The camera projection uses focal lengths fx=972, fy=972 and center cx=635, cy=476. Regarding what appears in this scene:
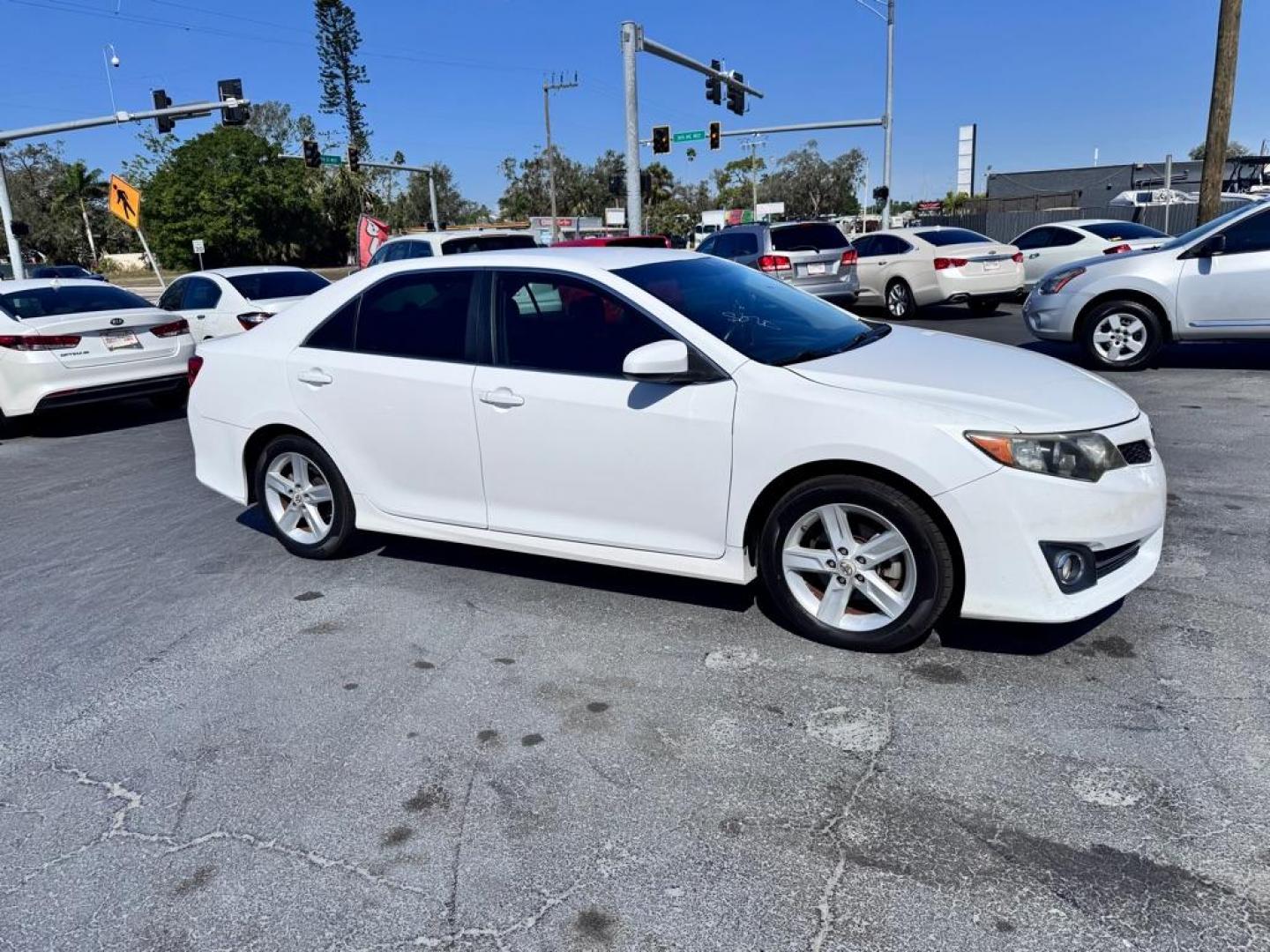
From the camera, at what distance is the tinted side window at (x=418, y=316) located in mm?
4699

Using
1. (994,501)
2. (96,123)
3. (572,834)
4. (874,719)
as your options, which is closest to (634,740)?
(572,834)

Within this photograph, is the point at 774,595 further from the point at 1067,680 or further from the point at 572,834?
the point at 572,834

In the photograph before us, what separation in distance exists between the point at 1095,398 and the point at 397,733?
302 centimetres

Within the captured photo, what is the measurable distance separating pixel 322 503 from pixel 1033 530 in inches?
143

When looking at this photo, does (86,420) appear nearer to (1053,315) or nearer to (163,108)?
(1053,315)

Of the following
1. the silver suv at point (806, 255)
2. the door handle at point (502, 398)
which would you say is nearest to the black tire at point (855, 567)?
the door handle at point (502, 398)

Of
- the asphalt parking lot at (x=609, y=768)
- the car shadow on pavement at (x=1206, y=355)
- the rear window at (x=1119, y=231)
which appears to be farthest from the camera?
the rear window at (x=1119, y=231)

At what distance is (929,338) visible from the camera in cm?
477

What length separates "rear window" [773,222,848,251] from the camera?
1614 cm

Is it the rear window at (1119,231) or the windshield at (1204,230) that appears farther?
the rear window at (1119,231)

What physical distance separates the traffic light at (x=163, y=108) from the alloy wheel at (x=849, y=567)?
2520 centimetres

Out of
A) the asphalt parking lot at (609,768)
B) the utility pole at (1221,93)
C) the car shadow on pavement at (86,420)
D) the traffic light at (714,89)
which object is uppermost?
the traffic light at (714,89)

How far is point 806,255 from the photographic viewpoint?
52.0ft

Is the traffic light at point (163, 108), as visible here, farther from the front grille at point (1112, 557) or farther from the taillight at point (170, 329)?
the front grille at point (1112, 557)
